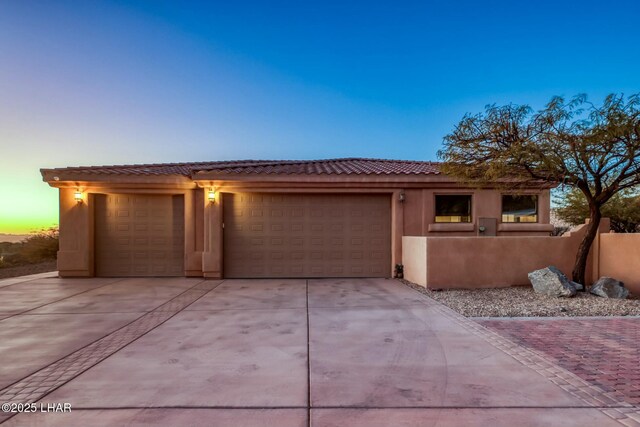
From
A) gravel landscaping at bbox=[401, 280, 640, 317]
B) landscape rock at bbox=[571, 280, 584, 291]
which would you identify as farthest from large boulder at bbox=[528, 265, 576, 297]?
gravel landscaping at bbox=[401, 280, 640, 317]

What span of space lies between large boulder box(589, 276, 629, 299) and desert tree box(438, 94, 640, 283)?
0.63 m

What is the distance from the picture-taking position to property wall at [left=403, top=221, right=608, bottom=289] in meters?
8.71

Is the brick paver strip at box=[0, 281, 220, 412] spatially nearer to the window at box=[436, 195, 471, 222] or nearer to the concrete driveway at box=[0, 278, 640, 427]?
the concrete driveway at box=[0, 278, 640, 427]

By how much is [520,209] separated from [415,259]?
481 centimetres

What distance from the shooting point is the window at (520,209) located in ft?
36.4

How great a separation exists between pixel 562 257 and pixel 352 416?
9.18 metres

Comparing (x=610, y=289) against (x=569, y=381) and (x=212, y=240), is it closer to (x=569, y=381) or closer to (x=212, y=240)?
(x=569, y=381)

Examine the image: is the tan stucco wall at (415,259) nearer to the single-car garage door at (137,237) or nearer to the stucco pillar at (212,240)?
the stucco pillar at (212,240)

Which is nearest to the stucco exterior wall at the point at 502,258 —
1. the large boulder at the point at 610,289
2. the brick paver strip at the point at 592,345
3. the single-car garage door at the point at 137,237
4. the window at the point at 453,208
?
the large boulder at the point at 610,289

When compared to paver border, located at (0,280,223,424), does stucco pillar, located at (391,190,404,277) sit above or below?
above

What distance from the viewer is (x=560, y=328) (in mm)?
5277

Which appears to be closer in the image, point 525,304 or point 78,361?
point 78,361

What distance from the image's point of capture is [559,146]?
7352mm

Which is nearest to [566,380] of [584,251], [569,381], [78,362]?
[569,381]
